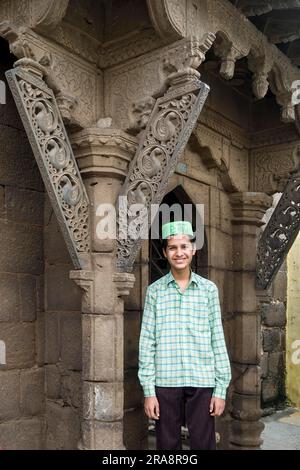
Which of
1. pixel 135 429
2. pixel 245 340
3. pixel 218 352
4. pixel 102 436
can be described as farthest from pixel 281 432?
pixel 102 436

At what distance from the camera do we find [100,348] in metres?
2.71

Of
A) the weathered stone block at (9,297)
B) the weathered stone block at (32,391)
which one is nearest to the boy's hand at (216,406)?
the weathered stone block at (32,391)

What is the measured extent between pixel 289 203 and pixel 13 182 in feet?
8.73

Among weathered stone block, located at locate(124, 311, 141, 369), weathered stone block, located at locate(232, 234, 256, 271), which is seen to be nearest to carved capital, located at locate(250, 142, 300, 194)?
weathered stone block, located at locate(232, 234, 256, 271)

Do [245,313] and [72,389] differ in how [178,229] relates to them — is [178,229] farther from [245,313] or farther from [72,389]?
[245,313]

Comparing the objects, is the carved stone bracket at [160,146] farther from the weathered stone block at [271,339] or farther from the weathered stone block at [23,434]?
the weathered stone block at [271,339]

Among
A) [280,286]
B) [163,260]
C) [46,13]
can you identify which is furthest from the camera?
[280,286]

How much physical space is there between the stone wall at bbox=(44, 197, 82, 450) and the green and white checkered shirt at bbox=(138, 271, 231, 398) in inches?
27.9

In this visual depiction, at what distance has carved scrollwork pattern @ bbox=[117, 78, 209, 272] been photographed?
2594 mm

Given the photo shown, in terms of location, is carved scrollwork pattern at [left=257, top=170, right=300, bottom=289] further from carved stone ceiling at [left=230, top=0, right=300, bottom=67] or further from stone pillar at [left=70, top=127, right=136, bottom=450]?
stone pillar at [left=70, top=127, right=136, bottom=450]

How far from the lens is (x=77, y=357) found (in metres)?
3.21

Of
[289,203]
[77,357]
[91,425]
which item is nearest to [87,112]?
[77,357]

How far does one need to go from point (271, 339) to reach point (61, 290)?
4582 millimetres

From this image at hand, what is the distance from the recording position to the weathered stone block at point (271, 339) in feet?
22.7
